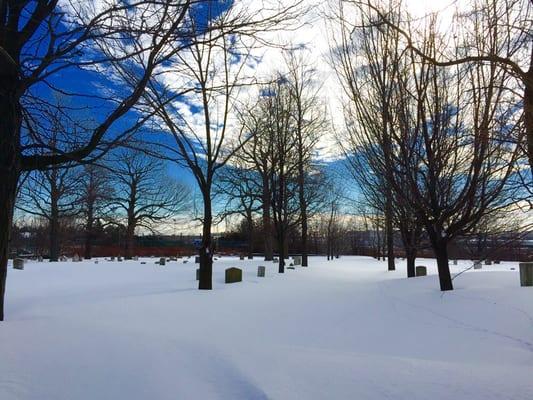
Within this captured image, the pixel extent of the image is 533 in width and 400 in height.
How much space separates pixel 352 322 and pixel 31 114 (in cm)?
642

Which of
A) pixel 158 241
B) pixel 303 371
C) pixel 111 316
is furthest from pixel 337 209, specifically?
pixel 303 371

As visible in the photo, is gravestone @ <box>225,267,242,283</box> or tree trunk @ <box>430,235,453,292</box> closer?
tree trunk @ <box>430,235,453,292</box>

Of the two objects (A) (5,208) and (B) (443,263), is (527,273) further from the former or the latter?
(A) (5,208)

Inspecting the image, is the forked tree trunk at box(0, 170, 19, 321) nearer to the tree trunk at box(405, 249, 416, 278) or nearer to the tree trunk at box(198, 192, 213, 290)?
the tree trunk at box(198, 192, 213, 290)

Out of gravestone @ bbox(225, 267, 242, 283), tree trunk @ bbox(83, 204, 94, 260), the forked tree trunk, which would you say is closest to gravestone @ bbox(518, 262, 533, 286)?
gravestone @ bbox(225, 267, 242, 283)

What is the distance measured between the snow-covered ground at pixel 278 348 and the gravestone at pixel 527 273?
1.40 ft

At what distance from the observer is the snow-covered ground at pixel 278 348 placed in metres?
3.38

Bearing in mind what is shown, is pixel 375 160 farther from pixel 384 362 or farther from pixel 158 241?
pixel 158 241

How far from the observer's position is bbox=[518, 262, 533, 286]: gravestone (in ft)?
29.8

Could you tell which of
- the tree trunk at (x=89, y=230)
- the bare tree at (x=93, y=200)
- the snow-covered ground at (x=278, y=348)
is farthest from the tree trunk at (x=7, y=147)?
the tree trunk at (x=89, y=230)

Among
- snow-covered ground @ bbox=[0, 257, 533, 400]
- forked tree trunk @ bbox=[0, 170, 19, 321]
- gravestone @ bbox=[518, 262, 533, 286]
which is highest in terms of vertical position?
forked tree trunk @ bbox=[0, 170, 19, 321]

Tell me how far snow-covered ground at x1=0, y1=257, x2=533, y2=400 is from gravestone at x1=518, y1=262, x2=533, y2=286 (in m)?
0.43

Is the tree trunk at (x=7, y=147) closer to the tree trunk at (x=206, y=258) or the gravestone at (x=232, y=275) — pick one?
the tree trunk at (x=206, y=258)

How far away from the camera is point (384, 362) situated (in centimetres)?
408
